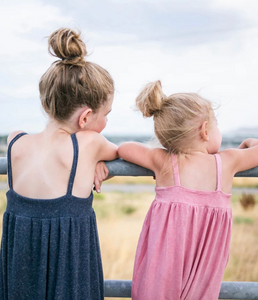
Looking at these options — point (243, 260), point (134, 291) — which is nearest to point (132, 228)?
point (243, 260)

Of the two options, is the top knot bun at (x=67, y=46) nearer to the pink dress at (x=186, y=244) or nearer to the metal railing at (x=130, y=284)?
the metal railing at (x=130, y=284)

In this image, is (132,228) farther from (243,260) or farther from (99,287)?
(99,287)

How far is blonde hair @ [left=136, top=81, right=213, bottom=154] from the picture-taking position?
1.89 metres

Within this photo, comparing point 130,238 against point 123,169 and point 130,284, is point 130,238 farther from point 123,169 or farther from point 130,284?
point 123,169

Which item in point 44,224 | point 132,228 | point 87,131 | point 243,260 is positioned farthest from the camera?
point 132,228

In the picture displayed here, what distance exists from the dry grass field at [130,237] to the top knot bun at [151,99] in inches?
144

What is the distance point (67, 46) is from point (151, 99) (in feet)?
1.54

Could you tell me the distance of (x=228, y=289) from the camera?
1843mm

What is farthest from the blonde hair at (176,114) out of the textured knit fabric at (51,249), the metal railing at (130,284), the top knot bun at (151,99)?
the textured knit fabric at (51,249)

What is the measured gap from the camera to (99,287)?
6.03 ft

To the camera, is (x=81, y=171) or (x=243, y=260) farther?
(x=243, y=260)

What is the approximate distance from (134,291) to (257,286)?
1.90ft

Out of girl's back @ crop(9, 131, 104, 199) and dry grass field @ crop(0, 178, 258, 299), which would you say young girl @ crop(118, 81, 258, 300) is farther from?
dry grass field @ crop(0, 178, 258, 299)

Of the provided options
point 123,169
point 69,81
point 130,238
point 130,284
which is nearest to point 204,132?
point 123,169
